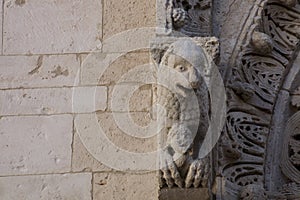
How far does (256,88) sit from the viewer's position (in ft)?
18.4

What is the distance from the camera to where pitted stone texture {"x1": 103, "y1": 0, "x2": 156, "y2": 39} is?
558 cm

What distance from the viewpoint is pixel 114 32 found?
5.59m

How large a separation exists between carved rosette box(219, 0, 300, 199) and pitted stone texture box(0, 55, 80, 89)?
74cm

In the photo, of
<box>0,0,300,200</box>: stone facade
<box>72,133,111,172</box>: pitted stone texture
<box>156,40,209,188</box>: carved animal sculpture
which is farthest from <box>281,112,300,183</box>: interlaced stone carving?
<box>72,133,111,172</box>: pitted stone texture

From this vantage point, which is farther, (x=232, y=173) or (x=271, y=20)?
(x=271, y=20)

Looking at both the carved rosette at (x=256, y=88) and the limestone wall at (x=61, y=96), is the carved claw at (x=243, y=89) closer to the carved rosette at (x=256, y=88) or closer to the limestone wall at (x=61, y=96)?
the carved rosette at (x=256, y=88)

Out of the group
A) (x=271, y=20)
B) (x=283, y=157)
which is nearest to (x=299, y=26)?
(x=271, y=20)

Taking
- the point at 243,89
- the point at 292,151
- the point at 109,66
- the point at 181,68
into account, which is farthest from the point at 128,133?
the point at 292,151

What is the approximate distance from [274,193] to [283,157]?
0.21 meters

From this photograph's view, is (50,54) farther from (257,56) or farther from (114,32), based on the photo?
(257,56)

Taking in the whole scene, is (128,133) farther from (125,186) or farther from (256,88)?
(256,88)

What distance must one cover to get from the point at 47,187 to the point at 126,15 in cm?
88

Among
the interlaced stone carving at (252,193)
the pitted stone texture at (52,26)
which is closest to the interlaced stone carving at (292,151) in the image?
the interlaced stone carving at (252,193)

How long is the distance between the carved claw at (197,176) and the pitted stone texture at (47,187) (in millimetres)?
516
